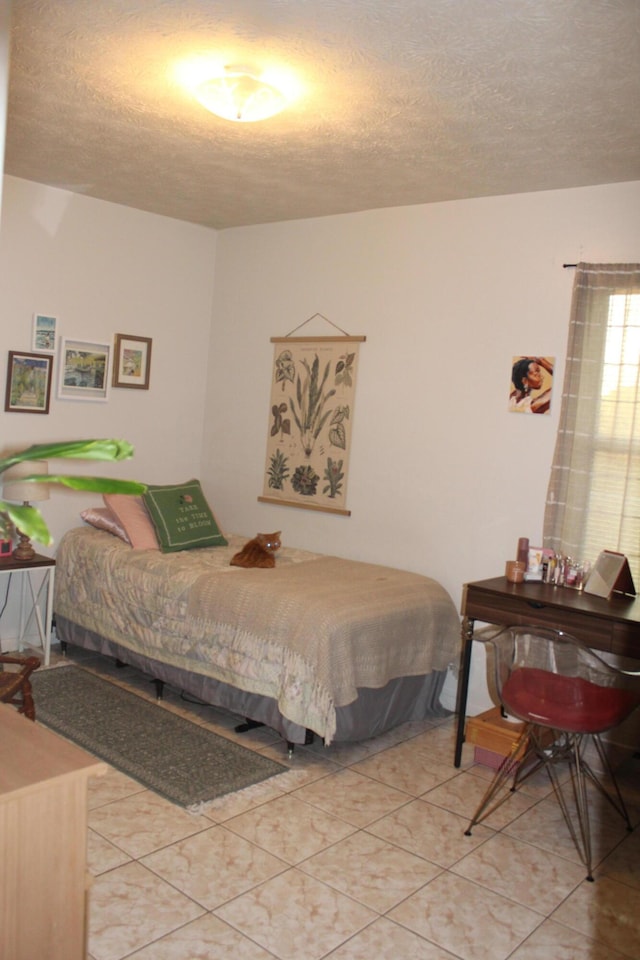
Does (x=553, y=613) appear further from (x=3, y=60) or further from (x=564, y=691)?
(x=3, y=60)

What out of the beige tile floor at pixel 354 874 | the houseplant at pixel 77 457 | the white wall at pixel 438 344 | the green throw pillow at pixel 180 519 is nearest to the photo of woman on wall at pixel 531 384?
the white wall at pixel 438 344

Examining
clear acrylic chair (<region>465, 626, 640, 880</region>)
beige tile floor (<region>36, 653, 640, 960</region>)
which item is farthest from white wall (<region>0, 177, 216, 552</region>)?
clear acrylic chair (<region>465, 626, 640, 880</region>)

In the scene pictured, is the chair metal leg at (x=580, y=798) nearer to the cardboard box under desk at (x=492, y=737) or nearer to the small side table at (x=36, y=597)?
the cardboard box under desk at (x=492, y=737)

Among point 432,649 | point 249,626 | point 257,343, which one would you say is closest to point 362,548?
point 432,649

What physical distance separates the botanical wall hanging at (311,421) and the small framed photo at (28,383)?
1347mm

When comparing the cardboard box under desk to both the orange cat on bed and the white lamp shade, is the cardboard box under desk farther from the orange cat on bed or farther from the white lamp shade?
the white lamp shade

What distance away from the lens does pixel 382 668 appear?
3.59m

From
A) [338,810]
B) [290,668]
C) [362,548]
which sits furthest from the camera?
[362,548]

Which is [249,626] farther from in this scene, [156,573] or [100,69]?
[100,69]

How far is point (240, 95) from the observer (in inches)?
111

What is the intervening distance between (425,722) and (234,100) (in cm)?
294

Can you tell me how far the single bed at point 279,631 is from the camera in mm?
3418

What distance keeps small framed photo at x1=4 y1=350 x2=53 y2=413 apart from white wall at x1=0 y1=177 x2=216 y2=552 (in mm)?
44

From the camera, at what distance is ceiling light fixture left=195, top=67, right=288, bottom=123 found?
2787mm
